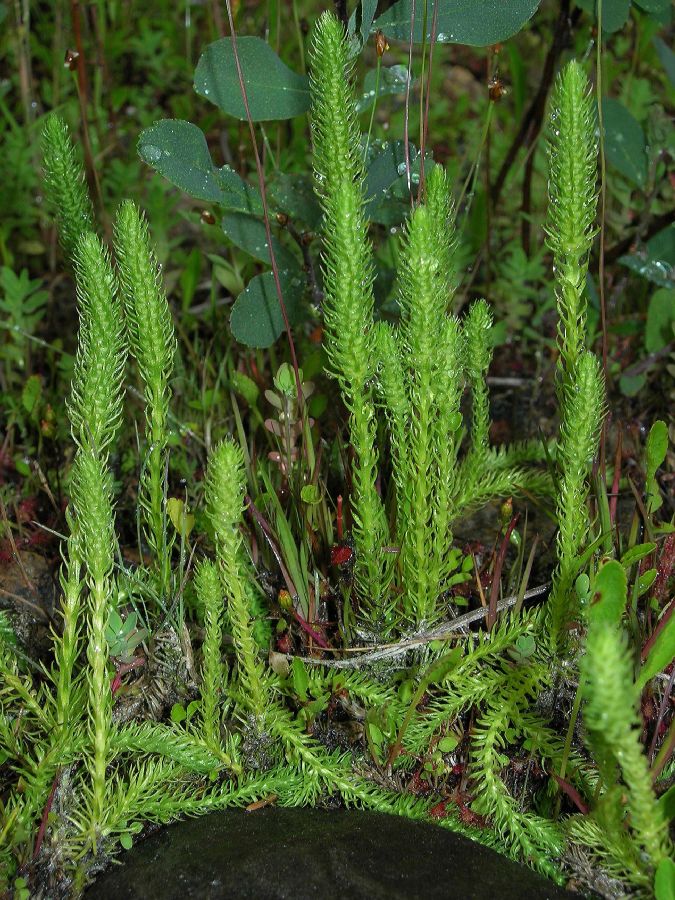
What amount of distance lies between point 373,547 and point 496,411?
1.16 metres

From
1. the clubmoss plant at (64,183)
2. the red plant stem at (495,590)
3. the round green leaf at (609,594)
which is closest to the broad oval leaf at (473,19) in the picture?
the clubmoss plant at (64,183)

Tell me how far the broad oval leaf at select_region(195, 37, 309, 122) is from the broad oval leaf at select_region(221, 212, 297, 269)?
0.23 metres

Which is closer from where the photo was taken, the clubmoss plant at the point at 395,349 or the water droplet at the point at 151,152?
the clubmoss plant at the point at 395,349

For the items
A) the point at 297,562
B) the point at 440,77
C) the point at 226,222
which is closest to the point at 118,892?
the point at 297,562

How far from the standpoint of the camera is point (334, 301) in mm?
1508

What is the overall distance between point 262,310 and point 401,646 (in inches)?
34.9

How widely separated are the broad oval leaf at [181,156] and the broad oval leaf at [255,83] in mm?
125

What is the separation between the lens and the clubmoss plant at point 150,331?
1590 mm

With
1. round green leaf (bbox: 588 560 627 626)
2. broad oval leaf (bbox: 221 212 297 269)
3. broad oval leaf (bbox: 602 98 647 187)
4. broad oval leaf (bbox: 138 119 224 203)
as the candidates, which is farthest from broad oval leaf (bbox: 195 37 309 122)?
round green leaf (bbox: 588 560 627 626)

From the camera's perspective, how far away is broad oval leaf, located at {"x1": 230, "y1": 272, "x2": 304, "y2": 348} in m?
2.10

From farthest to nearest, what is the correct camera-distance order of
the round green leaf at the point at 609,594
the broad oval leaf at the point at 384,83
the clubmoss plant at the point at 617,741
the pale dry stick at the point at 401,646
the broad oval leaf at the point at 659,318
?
the broad oval leaf at the point at 659,318 < the broad oval leaf at the point at 384,83 < the pale dry stick at the point at 401,646 < the round green leaf at the point at 609,594 < the clubmoss plant at the point at 617,741

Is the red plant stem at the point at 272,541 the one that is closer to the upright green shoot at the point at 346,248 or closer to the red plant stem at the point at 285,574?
the red plant stem at the point at 285,574

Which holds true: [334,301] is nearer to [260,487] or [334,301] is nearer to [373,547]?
[373,547]

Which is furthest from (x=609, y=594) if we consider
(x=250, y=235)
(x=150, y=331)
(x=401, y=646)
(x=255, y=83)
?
(x=255, y=83)
